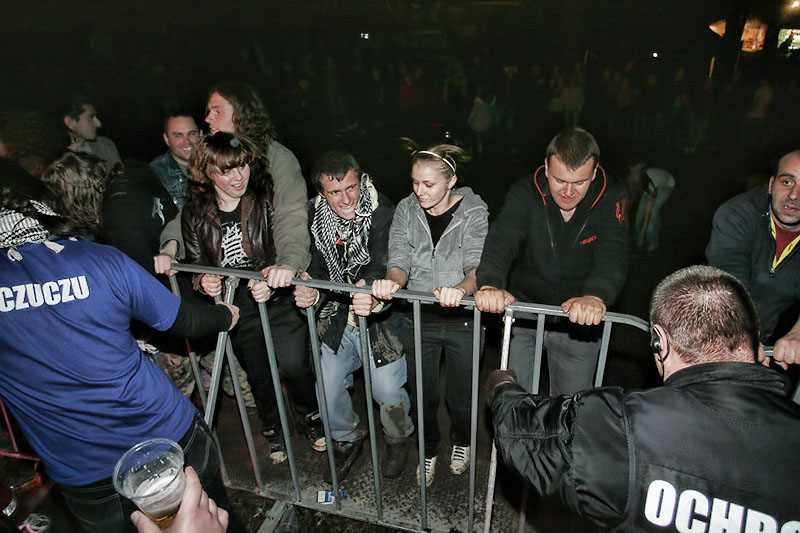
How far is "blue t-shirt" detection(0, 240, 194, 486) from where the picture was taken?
69.5 inches

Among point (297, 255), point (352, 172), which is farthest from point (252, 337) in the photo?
point (352, 172)

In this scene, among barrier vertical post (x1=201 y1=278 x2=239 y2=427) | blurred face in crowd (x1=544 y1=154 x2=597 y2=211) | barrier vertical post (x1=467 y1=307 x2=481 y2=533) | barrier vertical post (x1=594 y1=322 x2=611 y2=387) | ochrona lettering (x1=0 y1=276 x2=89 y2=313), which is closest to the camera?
ochrona lettering (x1=0 y1=276 x2=89 y2=313)

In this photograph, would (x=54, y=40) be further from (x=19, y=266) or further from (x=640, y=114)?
(x=640, y=114)

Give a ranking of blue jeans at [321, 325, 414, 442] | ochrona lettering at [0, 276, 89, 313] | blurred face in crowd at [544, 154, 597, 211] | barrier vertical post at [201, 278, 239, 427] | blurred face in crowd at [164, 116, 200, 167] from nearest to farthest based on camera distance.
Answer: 1. ochrona lettering at [0, 276, 89, 313]
2. blurred face in crowd at [544, 154, 597, 211]
3. barrier vertical post at [201, 278, 239, 427]
4. blue jeans at [321, 325, 414, 442]
5. blurred face in crowd at [164, 116, 200, 167]

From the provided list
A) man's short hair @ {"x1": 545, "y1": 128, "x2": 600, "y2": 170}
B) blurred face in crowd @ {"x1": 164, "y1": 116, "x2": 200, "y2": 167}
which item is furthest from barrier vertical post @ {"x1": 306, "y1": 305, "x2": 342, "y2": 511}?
blurred face in crowd @ {"x1": 164, "y1": 116, "x2": 200, "y2": 167}

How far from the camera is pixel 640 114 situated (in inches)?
311

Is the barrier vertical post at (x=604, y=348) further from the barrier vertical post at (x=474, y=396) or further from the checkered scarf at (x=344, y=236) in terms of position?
the checkered scarf at (x=344, y=236)

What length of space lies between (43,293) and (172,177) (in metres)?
2.19

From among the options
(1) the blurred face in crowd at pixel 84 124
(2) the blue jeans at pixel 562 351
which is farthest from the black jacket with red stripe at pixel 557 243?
(1) the blurred face in crowd at pixel 84 124

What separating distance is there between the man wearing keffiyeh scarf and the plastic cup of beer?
1.32 meters

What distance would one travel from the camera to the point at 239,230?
2.96m

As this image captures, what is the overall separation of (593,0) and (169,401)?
13.1 m

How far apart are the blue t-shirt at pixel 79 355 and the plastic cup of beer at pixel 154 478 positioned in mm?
457

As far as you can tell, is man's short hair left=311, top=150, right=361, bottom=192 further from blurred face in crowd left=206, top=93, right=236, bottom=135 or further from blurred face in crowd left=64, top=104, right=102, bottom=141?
blurred face in crowd left=64, top=104, right=102, bottom=141
